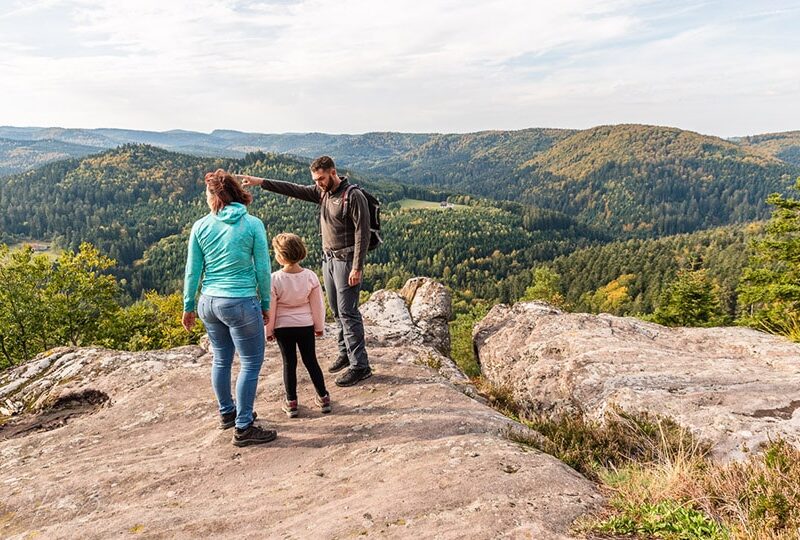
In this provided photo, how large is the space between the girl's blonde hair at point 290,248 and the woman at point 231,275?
1.41ft

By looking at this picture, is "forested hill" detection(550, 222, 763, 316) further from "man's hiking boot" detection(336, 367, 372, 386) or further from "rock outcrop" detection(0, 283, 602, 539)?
"rock outcrop" detection(0, 283, 602, 539)

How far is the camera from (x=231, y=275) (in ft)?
16.4

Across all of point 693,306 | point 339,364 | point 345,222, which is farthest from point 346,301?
point 693,306

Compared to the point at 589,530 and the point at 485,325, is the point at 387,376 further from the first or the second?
the point at 485,325

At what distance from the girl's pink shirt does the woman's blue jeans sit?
37cm

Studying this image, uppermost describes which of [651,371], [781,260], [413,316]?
[781,260]

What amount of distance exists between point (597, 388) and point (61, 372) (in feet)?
36.3

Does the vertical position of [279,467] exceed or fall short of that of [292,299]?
it falls short

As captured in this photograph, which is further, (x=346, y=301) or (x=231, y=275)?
(x=346, y=301)

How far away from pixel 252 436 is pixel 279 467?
2.33 ft

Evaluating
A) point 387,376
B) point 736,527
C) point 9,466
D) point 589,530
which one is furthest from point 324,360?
point 736,527

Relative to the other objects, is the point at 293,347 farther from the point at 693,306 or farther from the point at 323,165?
the point at 693,306

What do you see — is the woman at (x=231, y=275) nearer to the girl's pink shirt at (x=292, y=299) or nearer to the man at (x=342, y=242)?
the girl's pink shirt at (x=292, y=299)

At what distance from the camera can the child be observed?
570 centimetres
